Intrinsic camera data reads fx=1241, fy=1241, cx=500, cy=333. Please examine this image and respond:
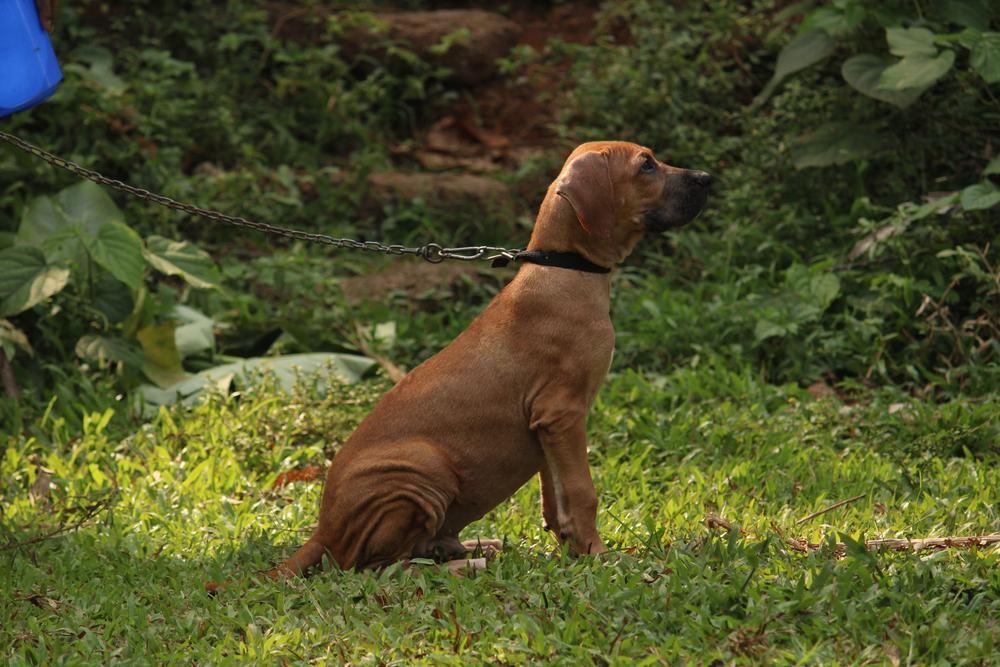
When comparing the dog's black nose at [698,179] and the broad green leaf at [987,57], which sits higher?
the dog's black nose at [698,179]

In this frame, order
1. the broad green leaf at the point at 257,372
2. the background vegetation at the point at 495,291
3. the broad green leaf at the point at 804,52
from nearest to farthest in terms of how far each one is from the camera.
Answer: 1. the background vegetation at the point at 495,291
2. the broad green leaf at the point at 257,372
3. the broad green leaf at the point at 804,52

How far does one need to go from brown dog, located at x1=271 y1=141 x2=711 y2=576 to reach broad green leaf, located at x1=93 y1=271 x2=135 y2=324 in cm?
329

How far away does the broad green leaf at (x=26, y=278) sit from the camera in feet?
23.0

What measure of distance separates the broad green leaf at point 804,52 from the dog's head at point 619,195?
4.31 metres

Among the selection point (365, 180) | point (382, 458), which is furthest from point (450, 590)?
point (365, 180)

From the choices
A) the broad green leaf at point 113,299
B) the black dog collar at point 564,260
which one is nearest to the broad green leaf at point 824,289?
the black dog collar at point 564,260

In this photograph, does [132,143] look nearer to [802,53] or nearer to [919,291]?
[802,53]

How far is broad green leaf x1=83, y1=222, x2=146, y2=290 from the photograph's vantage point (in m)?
7.03

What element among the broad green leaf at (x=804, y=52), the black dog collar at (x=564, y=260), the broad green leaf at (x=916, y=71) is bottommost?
the broad green leaf at (x=804, y=52)

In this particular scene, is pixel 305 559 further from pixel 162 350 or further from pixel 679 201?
pixel 162 350

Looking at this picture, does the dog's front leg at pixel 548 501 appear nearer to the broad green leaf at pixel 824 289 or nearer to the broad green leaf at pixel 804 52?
the broad green leaf at pixel 824 289

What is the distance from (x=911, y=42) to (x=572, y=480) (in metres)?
4.56

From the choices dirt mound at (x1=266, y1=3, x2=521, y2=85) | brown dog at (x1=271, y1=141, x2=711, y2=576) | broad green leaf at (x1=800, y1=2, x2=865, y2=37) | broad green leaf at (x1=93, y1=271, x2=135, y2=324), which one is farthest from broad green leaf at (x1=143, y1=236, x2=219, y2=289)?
broad green leaf at (x1=800, y1=2, x2=865, y2=37)

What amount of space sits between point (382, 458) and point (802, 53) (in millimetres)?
5466
